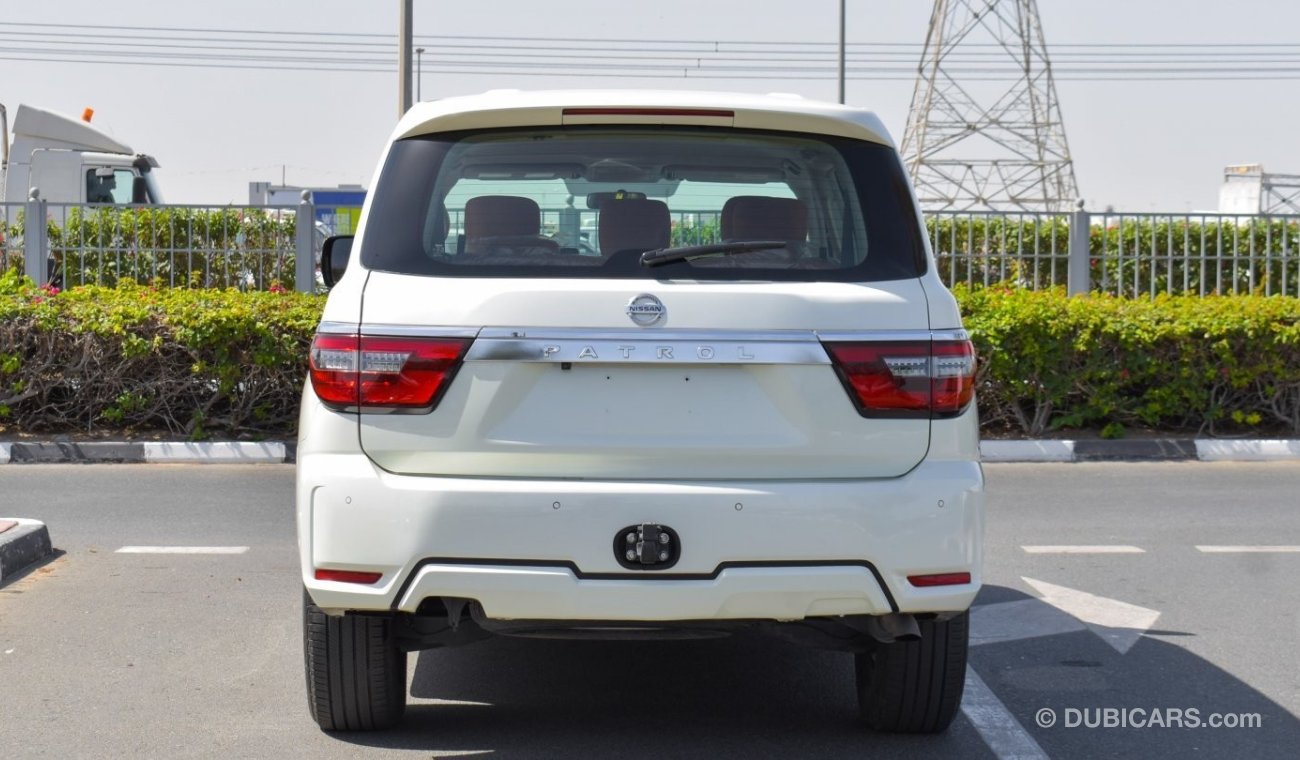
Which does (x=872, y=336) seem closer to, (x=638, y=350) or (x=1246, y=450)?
(x=638, y=350)

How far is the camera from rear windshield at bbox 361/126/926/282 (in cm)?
398

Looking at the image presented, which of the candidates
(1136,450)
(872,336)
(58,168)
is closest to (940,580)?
(872,336)

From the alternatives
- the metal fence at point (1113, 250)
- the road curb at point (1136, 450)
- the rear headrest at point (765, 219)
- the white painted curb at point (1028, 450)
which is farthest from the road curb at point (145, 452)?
the rear headrest at point (765, 219)

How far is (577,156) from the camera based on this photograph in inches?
164

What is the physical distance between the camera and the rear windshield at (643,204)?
13.1 feet

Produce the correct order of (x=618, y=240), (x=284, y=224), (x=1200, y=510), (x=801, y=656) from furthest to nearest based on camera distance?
1. (x=284, y=224)
2. (x=1200, y=510)
3. (x=801, y=656)
4. (x=618, y=240)

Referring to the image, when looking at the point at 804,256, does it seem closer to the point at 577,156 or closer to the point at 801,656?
Answer: the point at 577,156

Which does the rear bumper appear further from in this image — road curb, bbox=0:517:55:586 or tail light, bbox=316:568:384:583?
road curb, bbox=0:517:55:586

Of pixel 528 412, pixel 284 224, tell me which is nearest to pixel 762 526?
pixel 528 412

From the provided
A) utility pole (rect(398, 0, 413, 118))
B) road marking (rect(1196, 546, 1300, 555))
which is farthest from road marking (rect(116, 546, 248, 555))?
utility pole (rect(398, 0, 413, 118))

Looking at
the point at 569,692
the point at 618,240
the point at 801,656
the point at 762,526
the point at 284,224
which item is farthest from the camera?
the point at 284,224

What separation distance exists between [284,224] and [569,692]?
9338 millimetres

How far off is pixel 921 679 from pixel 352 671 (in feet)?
5.31

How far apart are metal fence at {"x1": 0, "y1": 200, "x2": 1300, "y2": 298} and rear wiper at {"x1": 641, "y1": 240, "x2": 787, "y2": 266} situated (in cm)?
997
